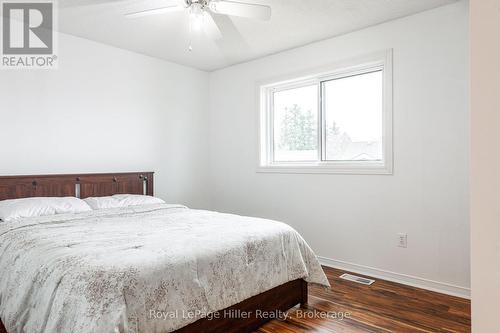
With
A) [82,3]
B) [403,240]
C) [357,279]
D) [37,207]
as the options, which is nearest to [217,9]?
[82,3]

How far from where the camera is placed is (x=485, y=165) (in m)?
0.63

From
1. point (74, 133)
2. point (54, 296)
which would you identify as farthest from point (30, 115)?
point (54, 296)

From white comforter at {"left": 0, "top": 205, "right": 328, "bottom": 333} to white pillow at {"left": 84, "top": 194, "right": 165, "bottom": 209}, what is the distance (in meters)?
0.54

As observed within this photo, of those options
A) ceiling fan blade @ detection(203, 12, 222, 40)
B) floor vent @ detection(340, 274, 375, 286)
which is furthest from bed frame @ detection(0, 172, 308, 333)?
ceiling fan blade @ detection(203, 12, 222, 40)

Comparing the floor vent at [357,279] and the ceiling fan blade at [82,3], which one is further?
the floor vent at [357,279]

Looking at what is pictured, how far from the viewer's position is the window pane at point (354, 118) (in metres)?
3.38

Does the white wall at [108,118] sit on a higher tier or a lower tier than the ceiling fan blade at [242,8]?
lower

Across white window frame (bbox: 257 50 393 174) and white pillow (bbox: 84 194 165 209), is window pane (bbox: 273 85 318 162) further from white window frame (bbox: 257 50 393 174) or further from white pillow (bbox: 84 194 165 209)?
white pillow (bbox: 84 194 165 209)

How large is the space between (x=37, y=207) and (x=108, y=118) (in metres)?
1.40

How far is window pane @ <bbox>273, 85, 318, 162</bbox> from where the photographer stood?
393 centimetres

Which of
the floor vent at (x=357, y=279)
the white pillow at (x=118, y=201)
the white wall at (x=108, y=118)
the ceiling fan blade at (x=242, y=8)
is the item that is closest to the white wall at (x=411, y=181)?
the floor vent at (x=357, y=279)

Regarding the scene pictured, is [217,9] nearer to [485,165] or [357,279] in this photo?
[485,165]

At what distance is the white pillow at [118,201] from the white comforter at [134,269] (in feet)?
1.79

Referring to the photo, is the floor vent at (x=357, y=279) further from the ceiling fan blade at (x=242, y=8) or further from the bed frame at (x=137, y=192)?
the ceiling fan blade at (x=242, y=8)
